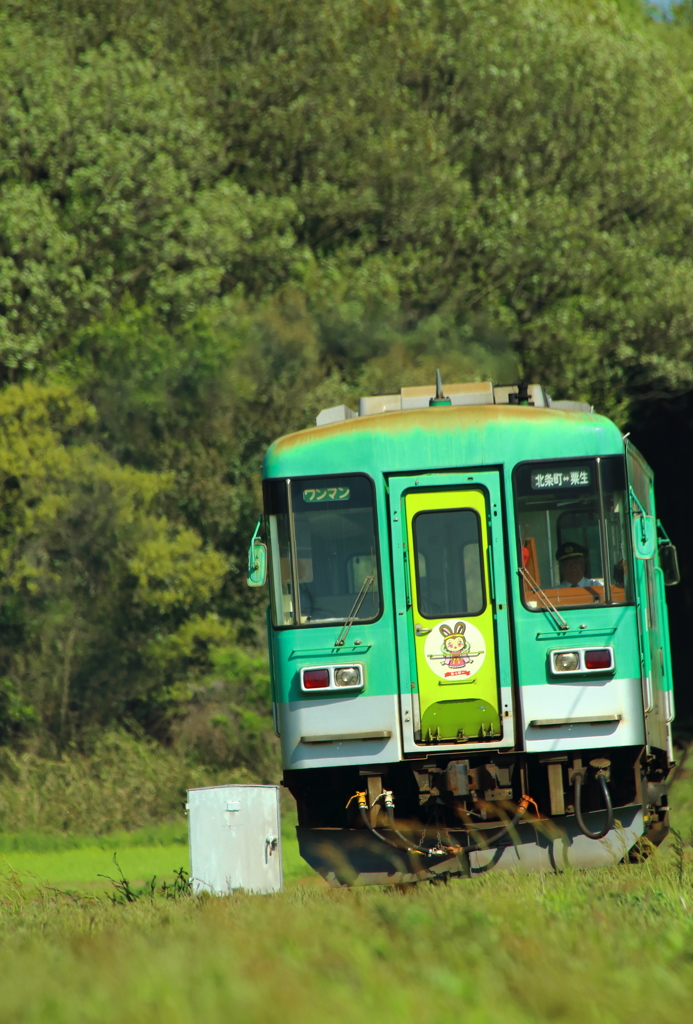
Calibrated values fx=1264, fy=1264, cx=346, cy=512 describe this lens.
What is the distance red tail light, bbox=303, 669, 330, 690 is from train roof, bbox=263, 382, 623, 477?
4.94ft

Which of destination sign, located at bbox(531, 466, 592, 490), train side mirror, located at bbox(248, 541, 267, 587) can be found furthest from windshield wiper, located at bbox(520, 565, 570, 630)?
train side mirror, located at bbox(248, 541, 267, 587)

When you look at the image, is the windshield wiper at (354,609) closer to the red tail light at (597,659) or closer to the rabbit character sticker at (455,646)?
the rabbit character sticker at (455,646)

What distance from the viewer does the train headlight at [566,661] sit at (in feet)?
30.3

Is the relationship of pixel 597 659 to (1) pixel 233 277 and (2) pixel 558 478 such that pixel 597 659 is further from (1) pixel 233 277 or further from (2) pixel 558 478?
(1) pixel 233 277

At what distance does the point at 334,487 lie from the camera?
9.67 metres

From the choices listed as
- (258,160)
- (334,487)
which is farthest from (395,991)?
(258,160)

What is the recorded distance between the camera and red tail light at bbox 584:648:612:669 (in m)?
9.24

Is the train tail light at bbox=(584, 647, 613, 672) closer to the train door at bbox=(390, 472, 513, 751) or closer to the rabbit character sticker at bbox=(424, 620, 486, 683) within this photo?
the train door at bbox=(390, 472, 513, 751)

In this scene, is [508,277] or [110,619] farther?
[508,277]

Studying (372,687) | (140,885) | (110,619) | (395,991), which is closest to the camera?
(395,991)

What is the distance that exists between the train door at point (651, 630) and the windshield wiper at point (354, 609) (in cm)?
202

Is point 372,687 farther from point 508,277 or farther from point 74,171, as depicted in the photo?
point 508,277

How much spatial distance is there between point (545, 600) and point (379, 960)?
4747 millimetres

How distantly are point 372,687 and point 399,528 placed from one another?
1.22 meters
